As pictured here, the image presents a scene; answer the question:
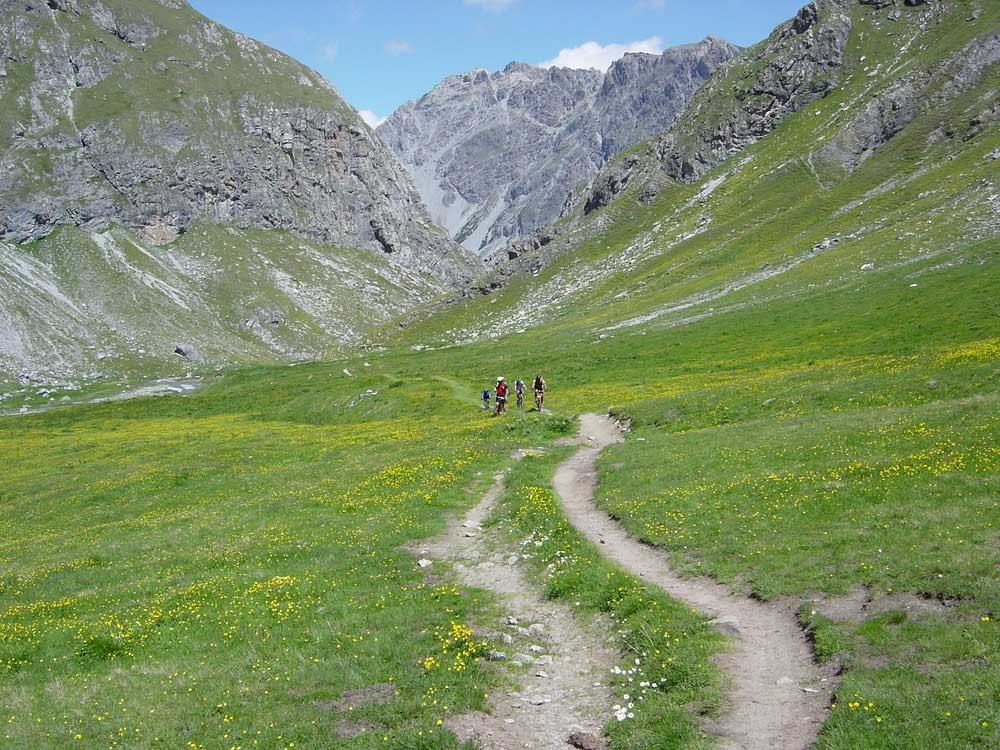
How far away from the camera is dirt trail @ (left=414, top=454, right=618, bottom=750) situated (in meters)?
12.3

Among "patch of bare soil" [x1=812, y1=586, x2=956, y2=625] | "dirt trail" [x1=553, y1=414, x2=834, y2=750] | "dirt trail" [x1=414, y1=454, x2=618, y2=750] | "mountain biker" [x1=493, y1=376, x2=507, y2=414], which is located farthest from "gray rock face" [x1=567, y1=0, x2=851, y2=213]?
"patch of bare soil" [x1=812, y1=586, x2=956, y2=625]

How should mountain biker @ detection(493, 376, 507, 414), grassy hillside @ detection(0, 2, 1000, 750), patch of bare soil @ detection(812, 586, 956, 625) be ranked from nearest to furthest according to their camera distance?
1. grassy hillside @ detection(0, 2, 1000, 750)
2. patch of bare soil @ detection(812, 586, 956, 625)
3. mountain biker @ detection(493, 376, 507, 414)

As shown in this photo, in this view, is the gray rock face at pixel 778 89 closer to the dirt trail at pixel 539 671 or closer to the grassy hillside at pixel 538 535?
the grassy hillside at pixel 538 535

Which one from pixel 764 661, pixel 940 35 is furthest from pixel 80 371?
pixel 940 35

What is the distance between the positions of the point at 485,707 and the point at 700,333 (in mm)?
72398

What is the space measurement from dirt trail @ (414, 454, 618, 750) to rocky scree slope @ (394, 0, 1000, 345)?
230 feet

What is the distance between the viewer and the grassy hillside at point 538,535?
1286cm

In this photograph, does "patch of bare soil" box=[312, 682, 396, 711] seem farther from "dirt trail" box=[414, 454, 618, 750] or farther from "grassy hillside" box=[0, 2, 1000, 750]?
"dirt trail" box=[414, 454, 618, 750]

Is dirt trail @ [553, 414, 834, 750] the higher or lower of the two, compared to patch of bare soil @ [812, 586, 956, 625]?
higher

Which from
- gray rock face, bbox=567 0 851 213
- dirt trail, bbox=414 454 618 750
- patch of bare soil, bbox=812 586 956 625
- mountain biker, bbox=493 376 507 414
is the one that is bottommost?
patch of bare soil, bbox=812 586 956 625

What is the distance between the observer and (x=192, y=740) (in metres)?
12.6

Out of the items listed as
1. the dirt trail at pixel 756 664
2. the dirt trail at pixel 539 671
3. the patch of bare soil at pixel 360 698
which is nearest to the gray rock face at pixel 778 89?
the dirt trail at pixel 756 664

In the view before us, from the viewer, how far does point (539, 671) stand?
47.9ft

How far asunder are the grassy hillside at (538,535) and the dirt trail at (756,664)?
0.52 meters
